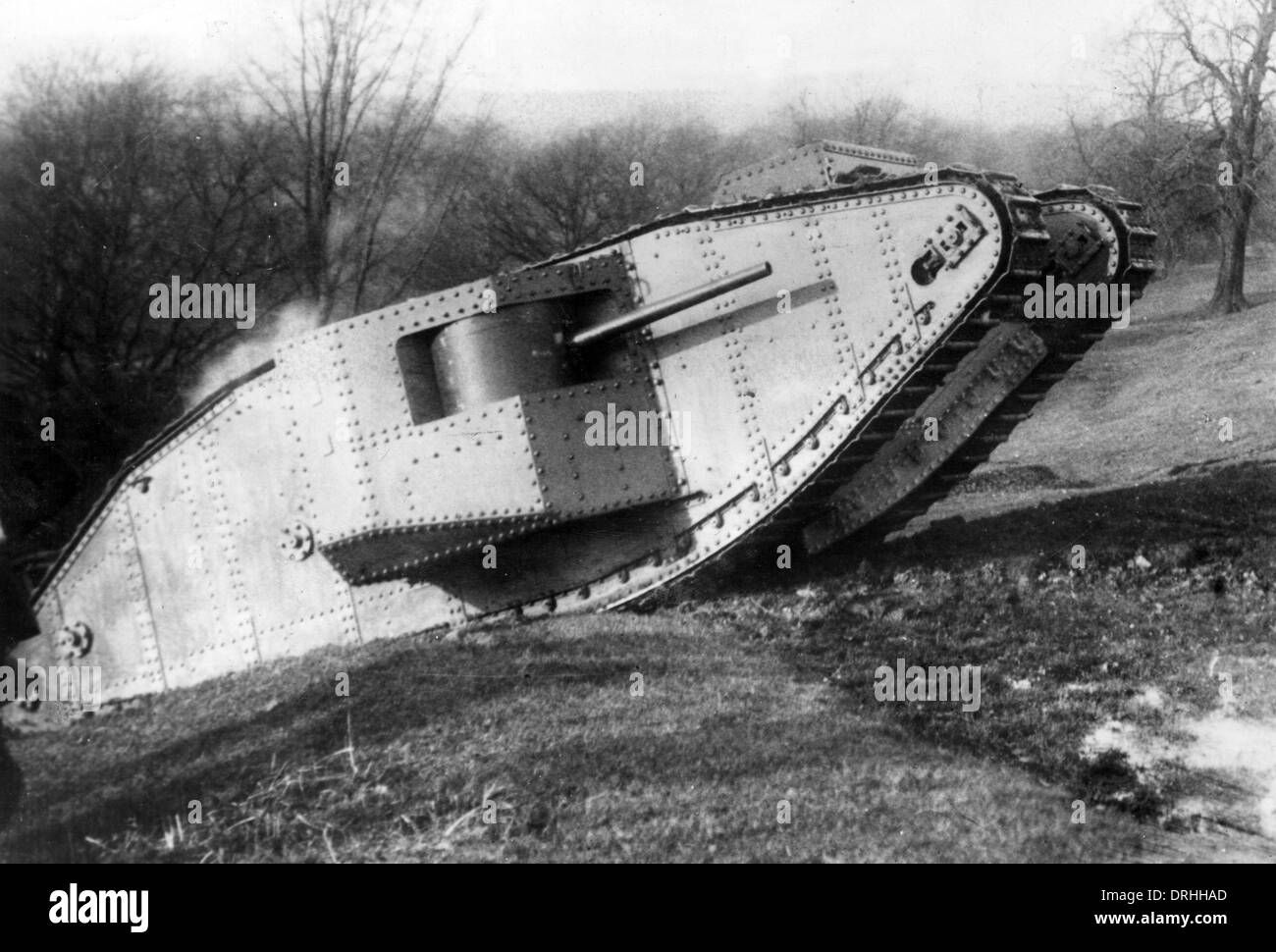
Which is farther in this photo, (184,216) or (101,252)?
(184,216)

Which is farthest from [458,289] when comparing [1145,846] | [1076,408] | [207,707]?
[1076,408]

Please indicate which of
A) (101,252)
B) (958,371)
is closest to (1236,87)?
(958,371)

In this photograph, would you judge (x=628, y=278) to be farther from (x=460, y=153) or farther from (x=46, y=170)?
(x=460, y=153)

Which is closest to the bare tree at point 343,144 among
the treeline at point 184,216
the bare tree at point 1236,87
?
the treeline at point 184,216

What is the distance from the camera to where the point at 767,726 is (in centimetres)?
629

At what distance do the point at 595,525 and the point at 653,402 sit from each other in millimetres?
943

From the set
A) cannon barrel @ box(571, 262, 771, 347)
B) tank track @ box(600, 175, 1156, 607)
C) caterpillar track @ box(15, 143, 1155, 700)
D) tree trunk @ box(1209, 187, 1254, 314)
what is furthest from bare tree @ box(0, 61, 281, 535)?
tree trunk @ box(1209, 187, 1254, 314)

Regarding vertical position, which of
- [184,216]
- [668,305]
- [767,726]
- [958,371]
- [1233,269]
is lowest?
[767,726]

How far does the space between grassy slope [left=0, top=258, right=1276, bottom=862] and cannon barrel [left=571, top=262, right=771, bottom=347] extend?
1.89 metres

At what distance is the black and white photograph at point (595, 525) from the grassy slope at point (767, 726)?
0.10ft

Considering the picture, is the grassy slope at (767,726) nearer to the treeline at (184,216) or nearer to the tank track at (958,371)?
the tank track at (958,371)

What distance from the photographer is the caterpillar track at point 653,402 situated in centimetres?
796

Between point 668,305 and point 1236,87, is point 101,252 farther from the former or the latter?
point 1236,87
